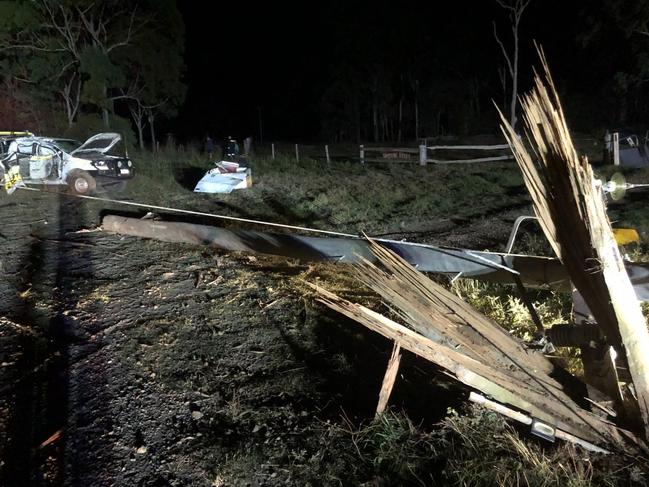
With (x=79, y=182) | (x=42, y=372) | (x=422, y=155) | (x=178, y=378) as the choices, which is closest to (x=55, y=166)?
(x=79, y=182)

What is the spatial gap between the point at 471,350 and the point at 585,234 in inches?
35.7

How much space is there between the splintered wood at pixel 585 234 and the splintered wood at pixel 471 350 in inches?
11.2

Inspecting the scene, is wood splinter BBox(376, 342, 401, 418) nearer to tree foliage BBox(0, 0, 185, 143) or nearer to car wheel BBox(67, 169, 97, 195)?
car wheel BBox(67, 169, 97, 195)

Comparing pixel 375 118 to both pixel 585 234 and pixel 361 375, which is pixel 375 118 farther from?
pixel 585 234

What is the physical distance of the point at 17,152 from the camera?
1322 centimetres

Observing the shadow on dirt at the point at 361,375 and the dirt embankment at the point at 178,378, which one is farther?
the shadow on dirt at the point at 361,375

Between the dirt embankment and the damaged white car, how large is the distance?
23.5 feet

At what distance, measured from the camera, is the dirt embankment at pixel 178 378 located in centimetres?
316

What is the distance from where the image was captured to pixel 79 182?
13070mm

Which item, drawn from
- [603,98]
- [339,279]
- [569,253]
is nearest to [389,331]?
[569,253]

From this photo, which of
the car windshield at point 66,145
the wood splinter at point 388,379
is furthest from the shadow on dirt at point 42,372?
the car windshield at point 66,145

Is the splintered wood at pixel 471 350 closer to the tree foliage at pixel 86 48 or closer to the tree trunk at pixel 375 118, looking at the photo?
the tree foliage at pixel 86 48

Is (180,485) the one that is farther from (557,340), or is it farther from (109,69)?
(109,69)

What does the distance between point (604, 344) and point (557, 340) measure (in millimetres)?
381
